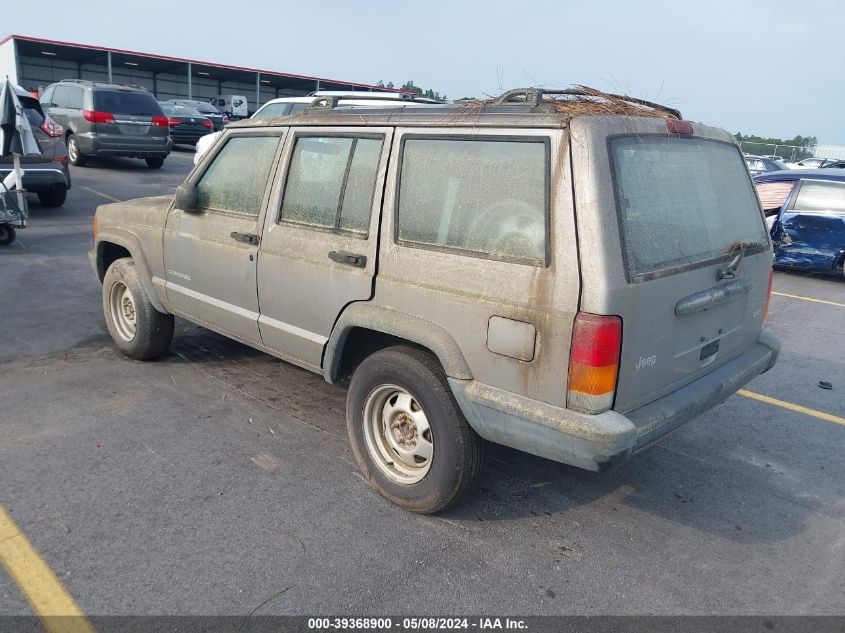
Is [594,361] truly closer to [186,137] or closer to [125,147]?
[125,147]

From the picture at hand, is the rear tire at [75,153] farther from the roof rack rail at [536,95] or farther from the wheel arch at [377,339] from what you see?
the roof rack rail at [536,95]

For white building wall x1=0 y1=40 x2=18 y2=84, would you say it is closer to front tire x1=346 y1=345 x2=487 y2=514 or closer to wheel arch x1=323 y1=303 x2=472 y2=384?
wheel arch x1=323 y1=303 x2=472 y2=384

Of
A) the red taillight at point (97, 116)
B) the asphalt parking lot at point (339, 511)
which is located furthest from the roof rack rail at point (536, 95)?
the red taillight at point (97, 116)

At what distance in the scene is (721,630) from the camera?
103 inches

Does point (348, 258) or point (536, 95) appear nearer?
point (536, 95)

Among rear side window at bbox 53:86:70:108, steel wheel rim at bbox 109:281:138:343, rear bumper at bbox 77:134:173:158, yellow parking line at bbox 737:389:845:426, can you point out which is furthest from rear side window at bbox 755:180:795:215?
rear side window at bbox 53:86:70:108

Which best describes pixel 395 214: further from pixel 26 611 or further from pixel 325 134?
pixel 26 611

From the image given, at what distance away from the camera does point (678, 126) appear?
10.4 ft

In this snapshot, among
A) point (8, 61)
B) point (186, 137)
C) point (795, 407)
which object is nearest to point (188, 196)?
point (795, 407)

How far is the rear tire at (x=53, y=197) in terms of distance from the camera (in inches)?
434

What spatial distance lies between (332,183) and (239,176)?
0.88m

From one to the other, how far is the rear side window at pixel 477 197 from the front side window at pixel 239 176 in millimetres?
1158

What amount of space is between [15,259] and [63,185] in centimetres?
327

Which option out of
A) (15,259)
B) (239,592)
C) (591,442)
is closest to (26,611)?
(239,592)
